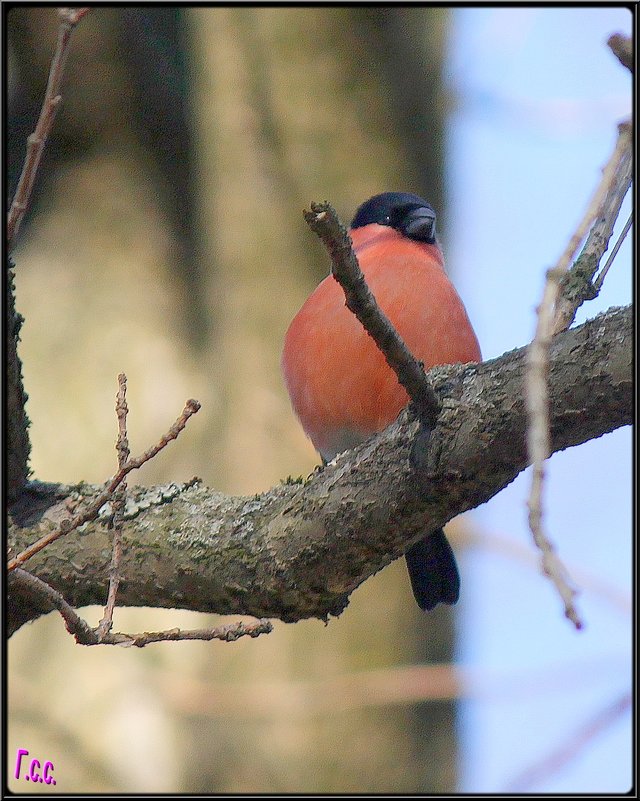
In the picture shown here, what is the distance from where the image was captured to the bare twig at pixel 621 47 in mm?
1136

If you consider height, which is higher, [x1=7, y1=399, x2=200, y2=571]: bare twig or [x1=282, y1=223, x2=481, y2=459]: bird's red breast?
[x1=282, y1=223, x2=481, y2=459]: bird's red breast

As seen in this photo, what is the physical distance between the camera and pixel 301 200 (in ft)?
14.7

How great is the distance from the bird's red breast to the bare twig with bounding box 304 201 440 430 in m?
0.77

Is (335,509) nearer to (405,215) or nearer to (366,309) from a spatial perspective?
(366,309)

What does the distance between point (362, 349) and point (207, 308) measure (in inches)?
73.3

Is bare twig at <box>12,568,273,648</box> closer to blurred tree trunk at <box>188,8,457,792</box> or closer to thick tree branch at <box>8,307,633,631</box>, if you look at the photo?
thick tree branch at <box>8,307,633,631</box>

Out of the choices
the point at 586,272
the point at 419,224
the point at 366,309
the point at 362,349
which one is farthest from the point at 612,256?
the point at 419,224

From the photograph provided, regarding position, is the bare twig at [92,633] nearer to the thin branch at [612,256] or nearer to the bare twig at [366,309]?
the bare twig at [366,309]

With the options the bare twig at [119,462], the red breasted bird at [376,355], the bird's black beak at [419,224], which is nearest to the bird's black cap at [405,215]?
the bird's black beak at [419,224]

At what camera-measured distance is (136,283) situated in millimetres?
4211

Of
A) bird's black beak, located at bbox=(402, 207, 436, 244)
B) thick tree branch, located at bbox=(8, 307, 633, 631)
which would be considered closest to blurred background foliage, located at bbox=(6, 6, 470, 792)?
bird's black beak, located at bbox=(402, 207, 436, 244)

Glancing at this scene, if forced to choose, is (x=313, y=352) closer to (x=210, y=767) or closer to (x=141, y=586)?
(x=141, y=586)

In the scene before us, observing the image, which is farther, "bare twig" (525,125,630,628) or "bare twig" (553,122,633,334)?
"bare twig" (553,122,633,334)

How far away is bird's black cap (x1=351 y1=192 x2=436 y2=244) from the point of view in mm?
3309
